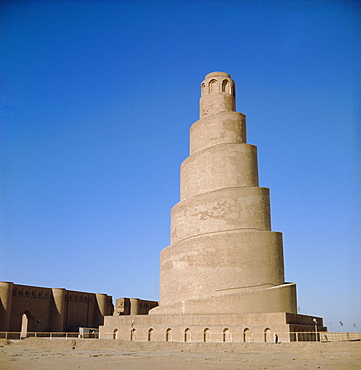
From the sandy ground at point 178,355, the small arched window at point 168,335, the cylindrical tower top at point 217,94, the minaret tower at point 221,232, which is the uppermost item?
the cylindrical tower top at point 217,94

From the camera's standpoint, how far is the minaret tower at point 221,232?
76.2ft

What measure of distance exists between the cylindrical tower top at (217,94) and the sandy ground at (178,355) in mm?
15117

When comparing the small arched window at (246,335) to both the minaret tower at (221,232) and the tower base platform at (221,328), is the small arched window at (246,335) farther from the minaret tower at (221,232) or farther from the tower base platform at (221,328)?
the minaret tower at (221,232)

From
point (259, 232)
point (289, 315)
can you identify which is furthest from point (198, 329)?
point (259, 232)

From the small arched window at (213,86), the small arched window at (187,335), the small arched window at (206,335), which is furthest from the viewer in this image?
the small arched window at (213,86)

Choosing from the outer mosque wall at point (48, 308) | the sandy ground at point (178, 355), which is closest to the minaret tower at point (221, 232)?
the sandy ground at point (178, 355)

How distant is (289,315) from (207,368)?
10397 mm

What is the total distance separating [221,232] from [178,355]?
9.68 m

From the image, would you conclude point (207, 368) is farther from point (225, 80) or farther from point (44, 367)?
point (225, 80)

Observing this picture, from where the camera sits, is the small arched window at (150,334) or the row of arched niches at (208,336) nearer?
the row of arched niches at (208,336)

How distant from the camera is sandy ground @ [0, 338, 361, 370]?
12219 millimetres

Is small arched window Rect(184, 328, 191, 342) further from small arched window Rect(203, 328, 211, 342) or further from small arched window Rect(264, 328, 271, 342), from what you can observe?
small arched window Rect(264, 328, 271, 342)

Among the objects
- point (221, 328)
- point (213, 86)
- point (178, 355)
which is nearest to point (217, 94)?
point (213, 86)

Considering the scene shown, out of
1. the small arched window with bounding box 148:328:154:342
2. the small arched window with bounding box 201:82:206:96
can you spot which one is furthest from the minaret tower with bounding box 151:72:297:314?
the small arched window with bounding box 148:328:154:342
